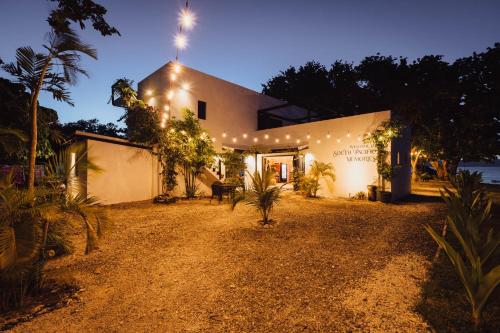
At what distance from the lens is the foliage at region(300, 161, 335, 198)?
10430mm

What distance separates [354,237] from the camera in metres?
4.71

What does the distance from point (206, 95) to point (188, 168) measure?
3659 mm

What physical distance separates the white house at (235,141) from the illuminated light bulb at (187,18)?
175 inches

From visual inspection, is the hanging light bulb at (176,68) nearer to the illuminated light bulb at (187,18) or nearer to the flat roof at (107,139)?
the flat roof at (107,139)

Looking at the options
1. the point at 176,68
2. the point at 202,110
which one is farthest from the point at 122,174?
the point at 176,68

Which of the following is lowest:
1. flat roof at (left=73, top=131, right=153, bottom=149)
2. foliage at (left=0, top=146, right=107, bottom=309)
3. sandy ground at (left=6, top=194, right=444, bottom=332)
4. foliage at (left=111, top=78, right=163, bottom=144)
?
sandy ground at (left=6, top=194, right=444, bottom=332)

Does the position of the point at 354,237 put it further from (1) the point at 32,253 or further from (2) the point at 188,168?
(2) the point at 188,168

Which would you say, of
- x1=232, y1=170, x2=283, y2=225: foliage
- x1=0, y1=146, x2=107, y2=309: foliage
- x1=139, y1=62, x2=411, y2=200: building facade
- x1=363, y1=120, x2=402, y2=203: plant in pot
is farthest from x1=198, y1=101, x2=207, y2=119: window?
x1=0, y1=146, x2=107, y2=309: foliage

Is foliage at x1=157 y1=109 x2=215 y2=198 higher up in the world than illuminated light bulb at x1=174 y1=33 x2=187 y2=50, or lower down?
lower down

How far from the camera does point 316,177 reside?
10.6 m

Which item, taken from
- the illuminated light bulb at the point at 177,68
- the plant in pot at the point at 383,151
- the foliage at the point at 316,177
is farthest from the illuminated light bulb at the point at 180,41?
the plant in pot at the point at 383,151

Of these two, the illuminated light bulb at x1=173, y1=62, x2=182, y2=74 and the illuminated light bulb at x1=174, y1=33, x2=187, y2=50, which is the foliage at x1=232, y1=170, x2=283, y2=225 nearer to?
the illuminated light bulb at x1=174, y1=33, x2=187, y2=50

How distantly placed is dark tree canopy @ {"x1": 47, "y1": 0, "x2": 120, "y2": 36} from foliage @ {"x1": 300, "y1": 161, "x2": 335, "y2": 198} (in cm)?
863

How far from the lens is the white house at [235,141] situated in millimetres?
8484
